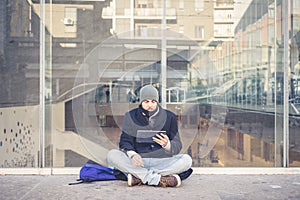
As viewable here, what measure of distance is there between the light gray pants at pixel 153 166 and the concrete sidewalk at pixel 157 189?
0.11 meters

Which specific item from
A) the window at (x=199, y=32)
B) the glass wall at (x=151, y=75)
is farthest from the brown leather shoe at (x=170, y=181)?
the window at (x=199, y=32)

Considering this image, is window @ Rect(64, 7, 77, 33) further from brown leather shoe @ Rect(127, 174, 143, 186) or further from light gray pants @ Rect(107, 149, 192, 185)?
brown leather shoe @ Rect(127, 174, 143, 186)

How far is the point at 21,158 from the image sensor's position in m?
4.82

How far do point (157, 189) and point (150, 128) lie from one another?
2.02 ft

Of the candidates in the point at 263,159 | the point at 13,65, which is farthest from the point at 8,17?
the point at 263,159

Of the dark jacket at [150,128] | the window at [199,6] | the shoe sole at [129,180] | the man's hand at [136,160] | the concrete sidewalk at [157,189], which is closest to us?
the concrete sidewalk at [157,189]

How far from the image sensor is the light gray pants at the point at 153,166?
13.1 ft

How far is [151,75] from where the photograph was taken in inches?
205

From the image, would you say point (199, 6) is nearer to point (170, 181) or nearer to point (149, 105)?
point (149, 105)

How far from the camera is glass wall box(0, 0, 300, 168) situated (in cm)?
486

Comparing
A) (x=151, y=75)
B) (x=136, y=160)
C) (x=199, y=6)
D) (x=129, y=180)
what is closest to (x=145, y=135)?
(x=136, y=160)

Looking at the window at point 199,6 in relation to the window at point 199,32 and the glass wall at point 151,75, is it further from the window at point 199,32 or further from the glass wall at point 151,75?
the window at point 199,32

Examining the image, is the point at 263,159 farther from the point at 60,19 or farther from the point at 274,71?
the point at 60,19

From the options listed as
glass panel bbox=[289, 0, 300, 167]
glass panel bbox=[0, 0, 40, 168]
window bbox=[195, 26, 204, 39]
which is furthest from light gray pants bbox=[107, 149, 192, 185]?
window bbox=[195, 26, 204, 39]
